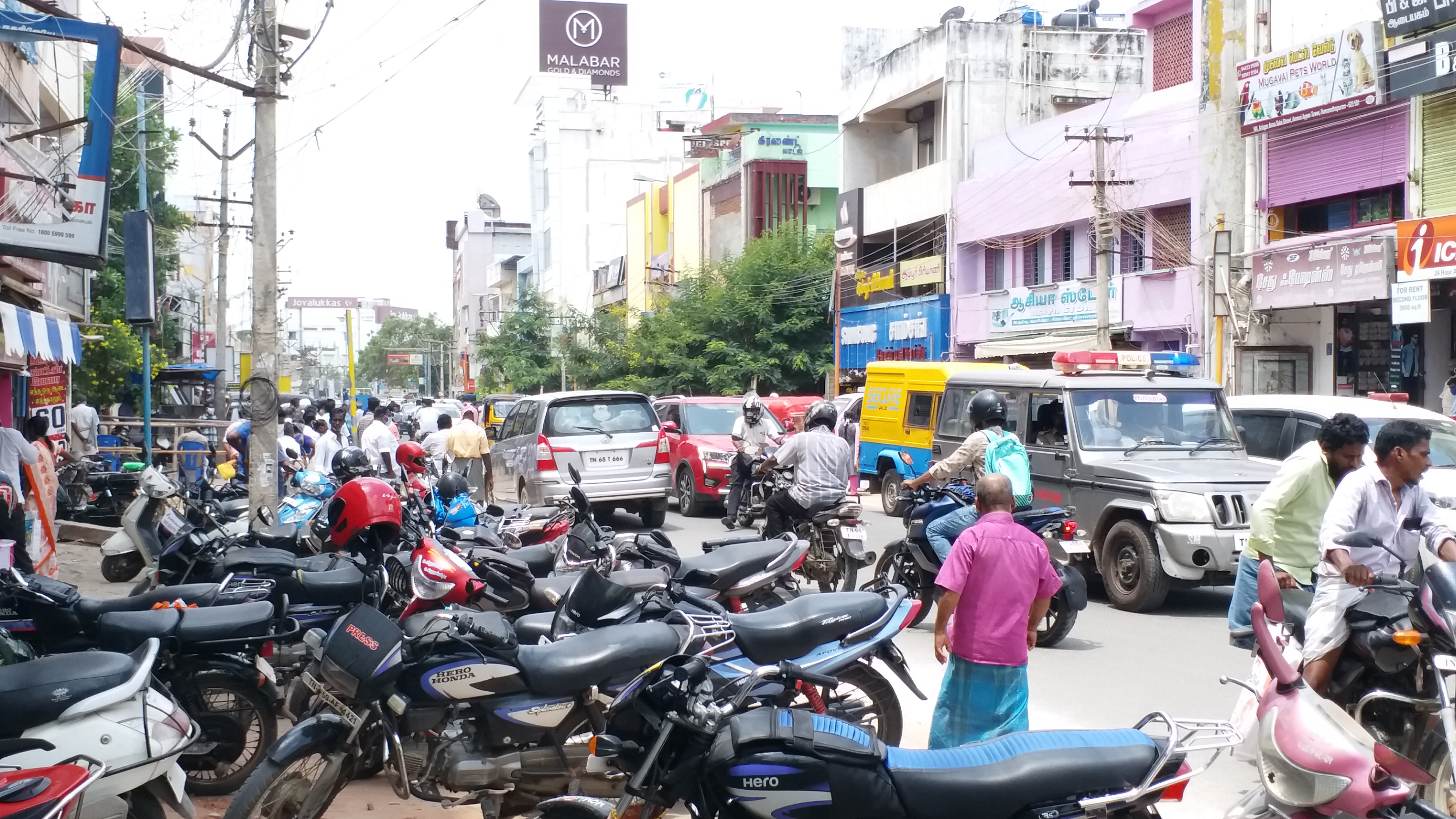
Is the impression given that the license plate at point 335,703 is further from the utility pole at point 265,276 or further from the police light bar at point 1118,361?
the police light bar at point 1118,361

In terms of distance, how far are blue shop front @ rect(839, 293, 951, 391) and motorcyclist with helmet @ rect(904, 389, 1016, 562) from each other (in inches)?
824

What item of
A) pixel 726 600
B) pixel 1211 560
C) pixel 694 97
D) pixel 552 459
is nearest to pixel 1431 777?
pixel 726 600

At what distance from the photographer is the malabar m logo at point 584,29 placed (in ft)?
248

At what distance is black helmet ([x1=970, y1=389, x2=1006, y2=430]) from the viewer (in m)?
8.50

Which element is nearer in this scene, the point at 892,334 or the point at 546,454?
the point at 546,454

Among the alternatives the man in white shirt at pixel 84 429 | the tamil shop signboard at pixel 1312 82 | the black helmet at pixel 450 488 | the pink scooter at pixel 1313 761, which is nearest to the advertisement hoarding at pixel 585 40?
the man in white shirt at pixel 84 429

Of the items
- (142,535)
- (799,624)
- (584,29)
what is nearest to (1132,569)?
(799,624)

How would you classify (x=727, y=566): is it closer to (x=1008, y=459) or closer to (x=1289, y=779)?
(x=1008, y=459)

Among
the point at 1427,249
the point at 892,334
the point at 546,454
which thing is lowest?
the point at 546,454

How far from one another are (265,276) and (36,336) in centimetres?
431

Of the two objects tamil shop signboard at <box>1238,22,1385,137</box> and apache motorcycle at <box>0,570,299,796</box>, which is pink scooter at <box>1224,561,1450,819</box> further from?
tamil shop signboard at <box>1238,22,1385,137</box>

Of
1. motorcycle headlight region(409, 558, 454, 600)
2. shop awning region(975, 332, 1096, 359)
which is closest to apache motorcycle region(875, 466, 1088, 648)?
motorcycle headlight region(409, 558, 454, 600)

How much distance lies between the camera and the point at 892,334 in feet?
114

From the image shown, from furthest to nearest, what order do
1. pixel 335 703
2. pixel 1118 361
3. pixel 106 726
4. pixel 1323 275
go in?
1. pixel 1323 275
2. pixel 1118 361
3. pixel 335 703
4. pixel 106 726
